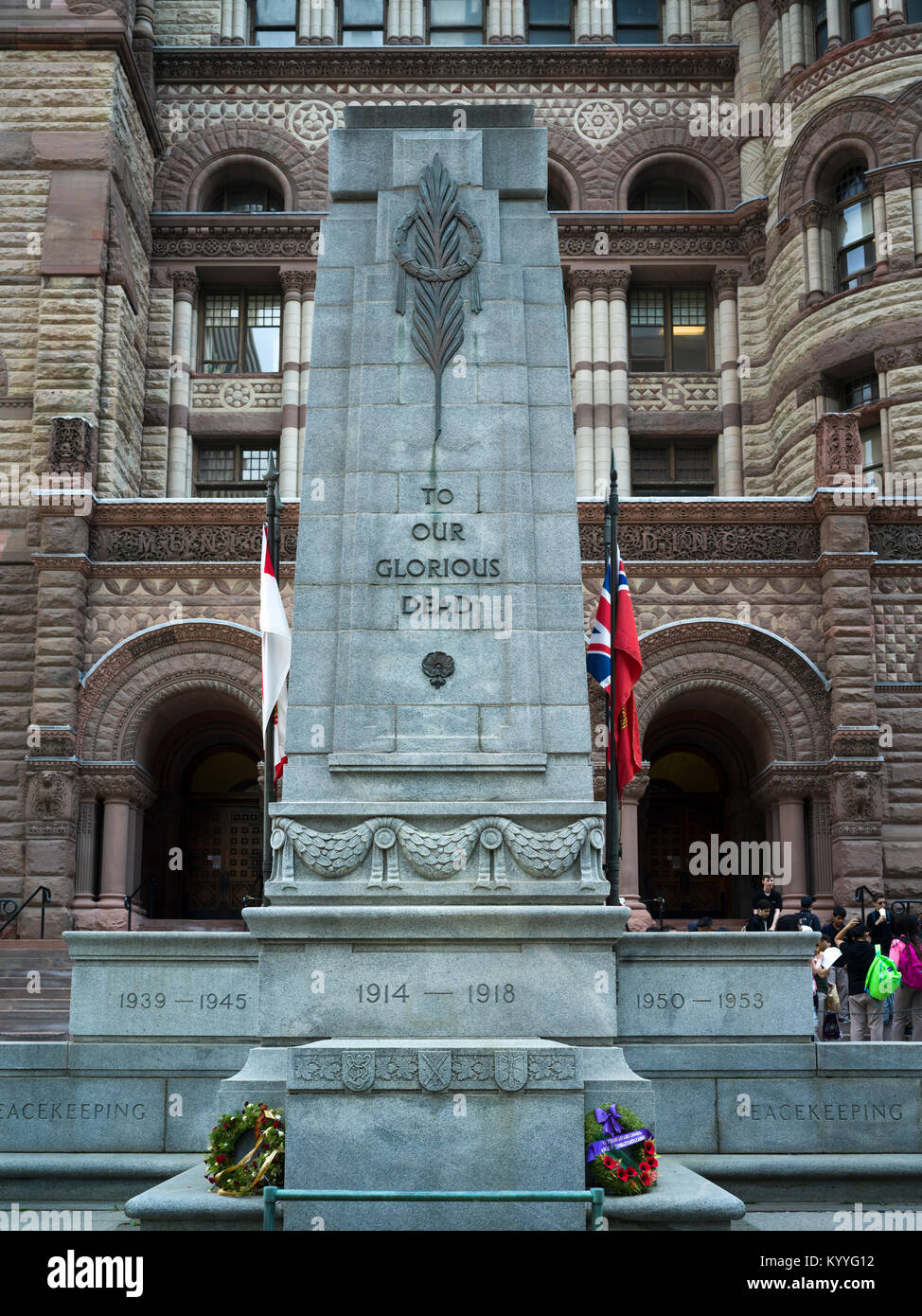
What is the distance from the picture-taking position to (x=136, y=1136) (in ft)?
40.0

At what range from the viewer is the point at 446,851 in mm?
11266

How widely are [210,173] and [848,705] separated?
804 inches

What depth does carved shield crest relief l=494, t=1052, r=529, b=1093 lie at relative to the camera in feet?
29.4

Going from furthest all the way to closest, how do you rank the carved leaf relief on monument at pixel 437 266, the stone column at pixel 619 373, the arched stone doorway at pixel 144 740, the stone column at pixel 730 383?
the stone column at pixel 619 373 → the stone column at pixel 730 383 → the arched stone doorway at pixel 144 740 → the carved leaf relief on monument at pixel 437 266

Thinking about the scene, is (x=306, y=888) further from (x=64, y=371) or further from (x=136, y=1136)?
(x=64, y=371)

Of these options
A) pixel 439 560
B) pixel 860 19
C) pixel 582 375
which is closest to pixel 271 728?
pixel 439 560

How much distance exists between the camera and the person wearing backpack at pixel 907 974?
17125mm

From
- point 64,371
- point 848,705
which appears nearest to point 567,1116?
point 848,705

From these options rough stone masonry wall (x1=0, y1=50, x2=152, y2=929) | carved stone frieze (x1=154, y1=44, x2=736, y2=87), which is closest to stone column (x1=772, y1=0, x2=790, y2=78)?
carved stone frieze (x1=154, y1=44, x2=736, y2=87)

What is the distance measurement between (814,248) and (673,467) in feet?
19.0

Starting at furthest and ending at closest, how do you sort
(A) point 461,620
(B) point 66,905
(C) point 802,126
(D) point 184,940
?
(C) point 802,126 → (B) point 66,905 → (D) point 184,940 → (A) point 461,620

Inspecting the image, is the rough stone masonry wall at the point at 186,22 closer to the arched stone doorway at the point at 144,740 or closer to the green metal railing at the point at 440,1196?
the arched stone doorway at the point at 144,740

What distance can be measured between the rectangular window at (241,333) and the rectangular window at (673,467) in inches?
351

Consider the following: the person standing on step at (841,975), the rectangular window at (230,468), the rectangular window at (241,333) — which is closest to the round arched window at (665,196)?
the rectangular window at (241,333)
